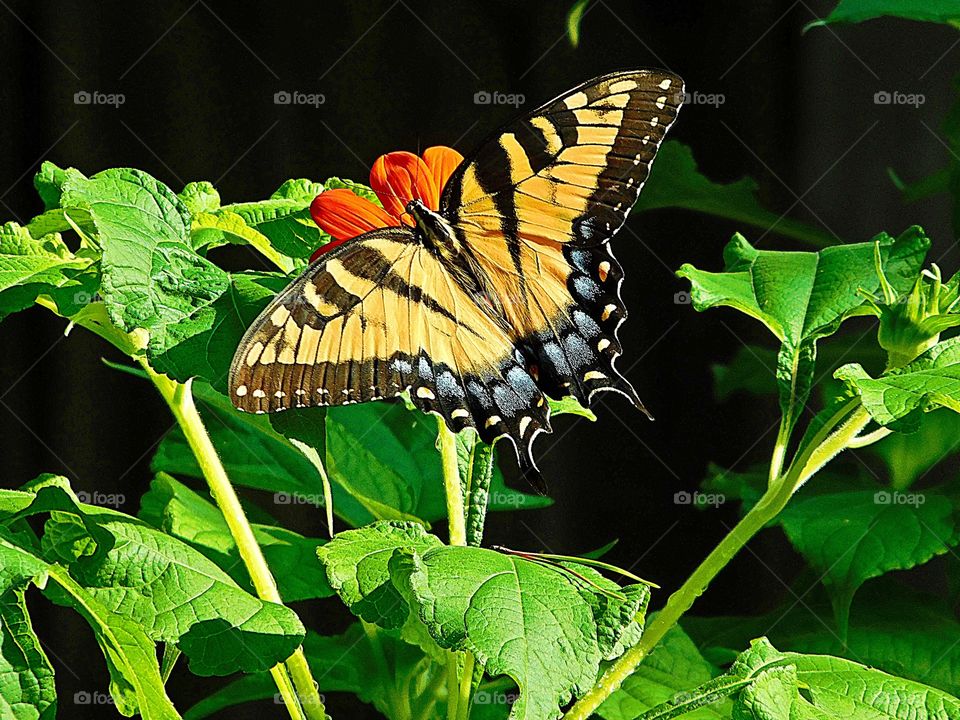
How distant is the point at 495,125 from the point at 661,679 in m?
0.73

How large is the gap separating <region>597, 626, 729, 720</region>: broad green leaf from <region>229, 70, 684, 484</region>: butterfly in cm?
28

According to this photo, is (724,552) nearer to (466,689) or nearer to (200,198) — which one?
(466,689)

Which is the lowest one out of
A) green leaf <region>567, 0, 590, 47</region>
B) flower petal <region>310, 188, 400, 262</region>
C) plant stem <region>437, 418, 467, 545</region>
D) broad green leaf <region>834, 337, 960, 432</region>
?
plant stem <region>437, 418, 467, 545</region>

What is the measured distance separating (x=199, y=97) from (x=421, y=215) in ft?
2.83

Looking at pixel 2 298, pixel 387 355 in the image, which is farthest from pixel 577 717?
pixel 2 298

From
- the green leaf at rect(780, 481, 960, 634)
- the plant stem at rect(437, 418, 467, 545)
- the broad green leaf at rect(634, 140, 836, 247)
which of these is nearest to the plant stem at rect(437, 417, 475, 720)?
the plant stem at rect(437, 418, 467, 545)

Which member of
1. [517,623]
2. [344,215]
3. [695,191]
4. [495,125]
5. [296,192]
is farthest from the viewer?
[495,125]

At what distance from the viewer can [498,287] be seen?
51 centimetres

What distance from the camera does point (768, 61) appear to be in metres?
1.23

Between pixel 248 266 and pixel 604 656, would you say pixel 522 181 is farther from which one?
pixel 248 266

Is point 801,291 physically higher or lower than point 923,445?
higher

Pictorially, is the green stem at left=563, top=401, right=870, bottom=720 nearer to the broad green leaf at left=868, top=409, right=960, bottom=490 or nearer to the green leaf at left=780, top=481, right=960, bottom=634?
the green leaf at left=780, top=481, right=960, bottom=634

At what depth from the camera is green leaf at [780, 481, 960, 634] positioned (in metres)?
0.80

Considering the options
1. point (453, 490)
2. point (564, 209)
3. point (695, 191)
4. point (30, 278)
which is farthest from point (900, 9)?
point (30, 278)
